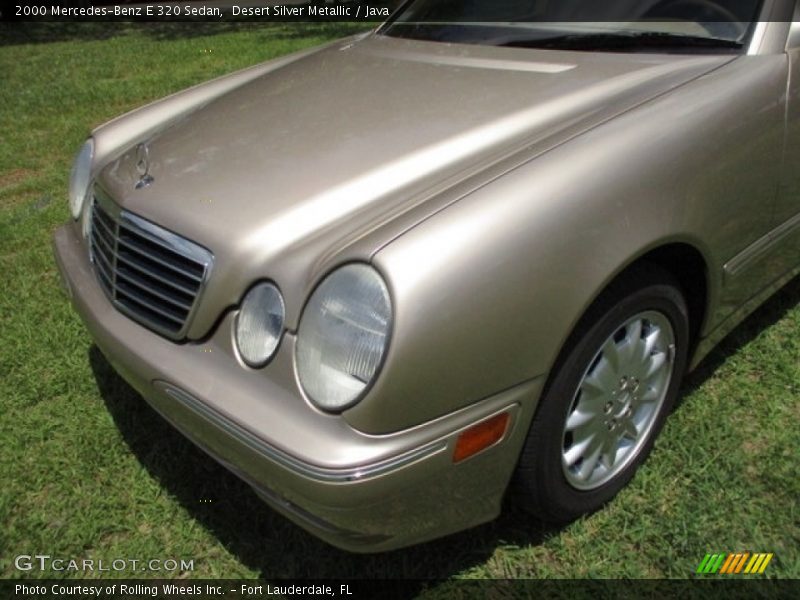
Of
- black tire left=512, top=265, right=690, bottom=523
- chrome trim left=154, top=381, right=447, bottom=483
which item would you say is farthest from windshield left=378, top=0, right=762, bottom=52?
chrome trim left=154, top=381, right=447, bottom=483

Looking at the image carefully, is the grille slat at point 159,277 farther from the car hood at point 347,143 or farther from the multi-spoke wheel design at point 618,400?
the multi-spoke wheel design at point 618,400

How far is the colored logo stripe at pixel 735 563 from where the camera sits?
198 cm

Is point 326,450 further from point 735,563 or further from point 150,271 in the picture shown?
point 735,563

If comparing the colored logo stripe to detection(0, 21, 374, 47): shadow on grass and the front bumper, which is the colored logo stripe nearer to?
the front bumper

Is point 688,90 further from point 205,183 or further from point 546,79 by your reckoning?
point 205,183

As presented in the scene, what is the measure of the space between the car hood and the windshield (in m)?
0.09

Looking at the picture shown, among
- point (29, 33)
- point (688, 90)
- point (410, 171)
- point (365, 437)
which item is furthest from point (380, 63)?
point (29, 33)

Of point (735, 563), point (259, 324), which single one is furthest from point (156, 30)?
point (735, 563)

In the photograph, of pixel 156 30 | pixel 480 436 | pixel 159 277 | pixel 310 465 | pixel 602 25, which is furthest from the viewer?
pixel 156 30

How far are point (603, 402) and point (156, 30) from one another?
34.0 feet

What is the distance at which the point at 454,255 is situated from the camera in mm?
1569

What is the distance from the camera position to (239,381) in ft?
5.63

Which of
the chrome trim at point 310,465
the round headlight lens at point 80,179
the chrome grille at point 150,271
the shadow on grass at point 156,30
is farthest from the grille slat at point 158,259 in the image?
the shadow on grass at point 156,30

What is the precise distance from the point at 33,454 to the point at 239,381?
1185mm
